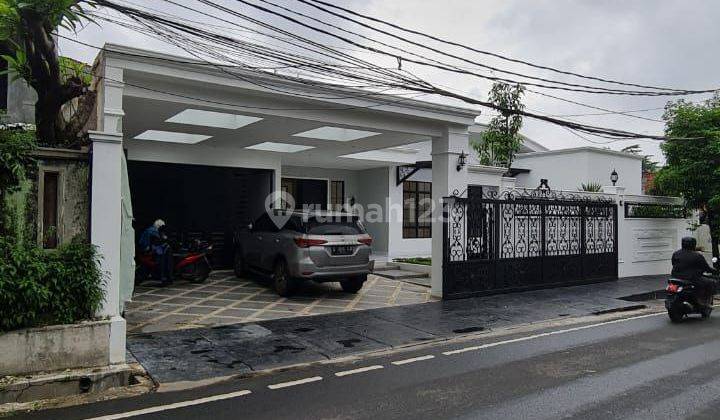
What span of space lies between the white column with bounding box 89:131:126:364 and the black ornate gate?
248 inches

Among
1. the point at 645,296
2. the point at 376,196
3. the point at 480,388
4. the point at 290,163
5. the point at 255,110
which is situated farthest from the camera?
the point at 376,196

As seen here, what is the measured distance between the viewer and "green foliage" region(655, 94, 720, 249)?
13.0 metres

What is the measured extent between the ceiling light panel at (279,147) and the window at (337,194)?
12.4ft

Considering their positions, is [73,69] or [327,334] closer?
[327,334]

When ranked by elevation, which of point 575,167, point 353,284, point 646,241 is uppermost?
point 575,167

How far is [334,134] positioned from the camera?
12.2 m

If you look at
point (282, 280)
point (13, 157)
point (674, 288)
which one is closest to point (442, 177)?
point (282, 280)

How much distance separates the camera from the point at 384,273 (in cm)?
1406

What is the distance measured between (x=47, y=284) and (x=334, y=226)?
18.0 feet

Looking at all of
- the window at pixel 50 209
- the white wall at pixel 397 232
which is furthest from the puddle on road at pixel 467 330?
the white wall at pixel 397 232

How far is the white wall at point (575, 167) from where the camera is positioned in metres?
19.4

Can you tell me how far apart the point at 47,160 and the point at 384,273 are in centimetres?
947

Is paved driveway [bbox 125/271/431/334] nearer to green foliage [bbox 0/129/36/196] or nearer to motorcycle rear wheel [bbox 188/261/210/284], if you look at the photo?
motorcycle rear wheel [bbox 188/261/210/284]

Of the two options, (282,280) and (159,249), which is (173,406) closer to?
(282,280)
